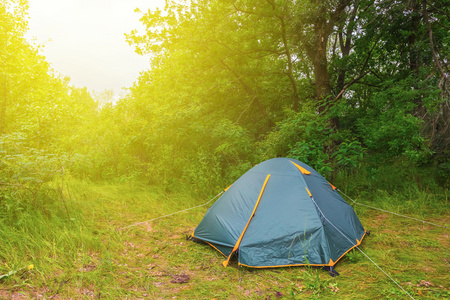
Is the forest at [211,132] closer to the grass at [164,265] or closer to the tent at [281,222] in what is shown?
the grass at [164,265]

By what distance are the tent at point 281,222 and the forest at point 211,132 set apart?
400 millimetres

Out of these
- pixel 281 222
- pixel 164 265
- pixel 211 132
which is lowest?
pixel 164 265

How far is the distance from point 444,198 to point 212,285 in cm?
594

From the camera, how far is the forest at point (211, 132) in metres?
3.71

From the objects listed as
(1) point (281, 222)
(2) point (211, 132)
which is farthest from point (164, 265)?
(2) point (211, 132)

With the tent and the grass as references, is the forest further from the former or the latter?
the tent

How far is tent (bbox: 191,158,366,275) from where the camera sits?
351 centimetres

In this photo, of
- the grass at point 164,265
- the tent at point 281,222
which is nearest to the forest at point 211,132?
the grass at point 164,265

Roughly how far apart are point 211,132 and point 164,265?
5.01m

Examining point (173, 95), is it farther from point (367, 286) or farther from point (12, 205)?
point (367, 286)

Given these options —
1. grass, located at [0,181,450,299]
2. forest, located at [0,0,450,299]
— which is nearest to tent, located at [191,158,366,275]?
grass, located at [0,181,450,299]

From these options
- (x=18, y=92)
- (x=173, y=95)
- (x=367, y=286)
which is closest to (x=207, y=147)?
(x=173, y=95)

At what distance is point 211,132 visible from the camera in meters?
8.09

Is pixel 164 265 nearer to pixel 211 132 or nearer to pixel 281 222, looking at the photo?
pixel 281 222
